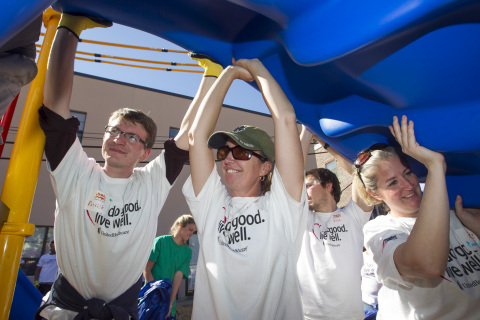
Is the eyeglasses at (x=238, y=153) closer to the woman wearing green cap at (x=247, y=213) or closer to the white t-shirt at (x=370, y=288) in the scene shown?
the woman wearing green cap at (x=247, y=213)

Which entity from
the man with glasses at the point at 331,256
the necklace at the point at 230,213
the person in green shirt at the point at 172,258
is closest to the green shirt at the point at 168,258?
the person in green shirt at the point at 172,258

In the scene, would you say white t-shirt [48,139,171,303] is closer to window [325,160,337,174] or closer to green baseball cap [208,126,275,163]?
green baseball cap [208,126,275,163]

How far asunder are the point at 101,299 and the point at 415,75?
1.67m

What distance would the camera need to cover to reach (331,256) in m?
2.16

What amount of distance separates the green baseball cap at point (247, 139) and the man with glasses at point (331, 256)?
57 centimetres

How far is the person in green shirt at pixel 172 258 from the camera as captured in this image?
3.58m

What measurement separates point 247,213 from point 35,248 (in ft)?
34.1

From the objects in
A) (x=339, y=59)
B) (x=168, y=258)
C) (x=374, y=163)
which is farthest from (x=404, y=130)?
(x=168, y=258)

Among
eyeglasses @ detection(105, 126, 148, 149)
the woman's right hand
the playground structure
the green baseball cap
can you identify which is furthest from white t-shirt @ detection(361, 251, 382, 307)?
eyeglasses @ detection(105, 126, 148, 149)

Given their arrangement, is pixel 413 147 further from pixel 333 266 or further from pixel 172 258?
pixel 172 258

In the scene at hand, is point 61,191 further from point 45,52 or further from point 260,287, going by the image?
point 260,287

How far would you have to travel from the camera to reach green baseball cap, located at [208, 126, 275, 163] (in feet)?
4.58

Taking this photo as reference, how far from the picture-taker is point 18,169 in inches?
48.4

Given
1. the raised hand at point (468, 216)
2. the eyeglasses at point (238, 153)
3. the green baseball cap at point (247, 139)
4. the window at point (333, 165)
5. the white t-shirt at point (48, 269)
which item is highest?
the window at point (333, 165)
